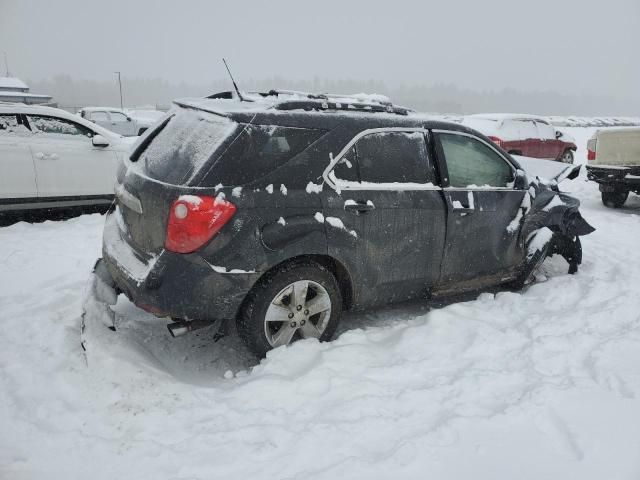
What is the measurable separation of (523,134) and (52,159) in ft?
40.3

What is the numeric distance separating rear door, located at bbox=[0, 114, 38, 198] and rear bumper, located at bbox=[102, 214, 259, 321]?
440 cm

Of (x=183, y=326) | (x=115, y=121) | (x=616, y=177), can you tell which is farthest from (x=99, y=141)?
(x=115, y=121)

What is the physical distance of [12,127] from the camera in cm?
651

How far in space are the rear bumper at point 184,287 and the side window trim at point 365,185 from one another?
885mm

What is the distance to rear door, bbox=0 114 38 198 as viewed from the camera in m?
6.34

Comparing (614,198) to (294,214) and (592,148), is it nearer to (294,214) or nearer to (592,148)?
(592,148)

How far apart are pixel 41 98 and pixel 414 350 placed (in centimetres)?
5468

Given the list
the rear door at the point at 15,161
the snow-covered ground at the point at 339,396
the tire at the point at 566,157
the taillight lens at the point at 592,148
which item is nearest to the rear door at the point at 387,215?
the snow-covered ground at the point at 339,396

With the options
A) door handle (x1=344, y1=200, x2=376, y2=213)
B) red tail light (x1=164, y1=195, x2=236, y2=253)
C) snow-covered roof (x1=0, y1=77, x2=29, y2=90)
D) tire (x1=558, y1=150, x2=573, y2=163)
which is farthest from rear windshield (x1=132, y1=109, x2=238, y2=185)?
snow-covered roof (x1=0, y1=77, x2=29, y2=90)

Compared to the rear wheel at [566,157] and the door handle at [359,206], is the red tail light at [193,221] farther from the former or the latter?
the rear wheel at [566,157]

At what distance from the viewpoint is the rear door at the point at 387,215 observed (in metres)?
3.38

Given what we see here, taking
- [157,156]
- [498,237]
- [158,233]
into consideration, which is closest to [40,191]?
[157,156]

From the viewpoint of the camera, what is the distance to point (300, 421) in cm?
273

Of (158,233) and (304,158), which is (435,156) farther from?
(158,233)
